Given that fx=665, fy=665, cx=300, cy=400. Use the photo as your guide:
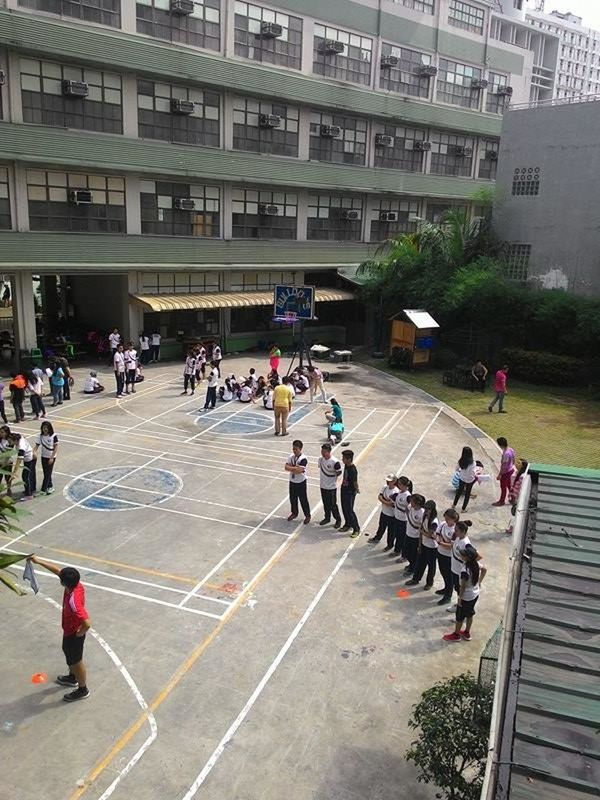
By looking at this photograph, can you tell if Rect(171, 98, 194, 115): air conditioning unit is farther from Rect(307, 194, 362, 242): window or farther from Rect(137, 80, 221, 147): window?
Rect(307, 194, 362, 242): window

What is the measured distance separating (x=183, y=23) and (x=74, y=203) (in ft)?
29.5

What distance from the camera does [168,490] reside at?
14.7 metres

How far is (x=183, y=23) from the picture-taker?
2781 cm

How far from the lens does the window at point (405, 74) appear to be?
35719 millimetres

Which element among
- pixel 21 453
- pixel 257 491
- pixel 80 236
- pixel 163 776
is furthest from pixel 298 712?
pixel 80 236

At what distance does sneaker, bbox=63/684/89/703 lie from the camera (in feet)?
26.1

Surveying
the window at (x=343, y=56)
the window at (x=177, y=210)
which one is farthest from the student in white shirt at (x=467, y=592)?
the window at (x=343, y=56)

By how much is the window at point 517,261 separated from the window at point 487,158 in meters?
13.1

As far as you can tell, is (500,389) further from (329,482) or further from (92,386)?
(92,386)

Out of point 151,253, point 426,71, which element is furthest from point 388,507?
point 426,71

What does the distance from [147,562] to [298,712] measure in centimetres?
447

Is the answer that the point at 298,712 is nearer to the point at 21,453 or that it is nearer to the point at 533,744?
the point at 533,744

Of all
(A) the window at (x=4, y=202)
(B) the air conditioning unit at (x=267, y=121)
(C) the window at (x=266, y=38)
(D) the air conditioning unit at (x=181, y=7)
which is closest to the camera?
(A) the window at (x=4, y=202)

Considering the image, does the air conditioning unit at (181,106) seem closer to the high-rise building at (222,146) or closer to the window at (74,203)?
the high-rise building at (222,146)
